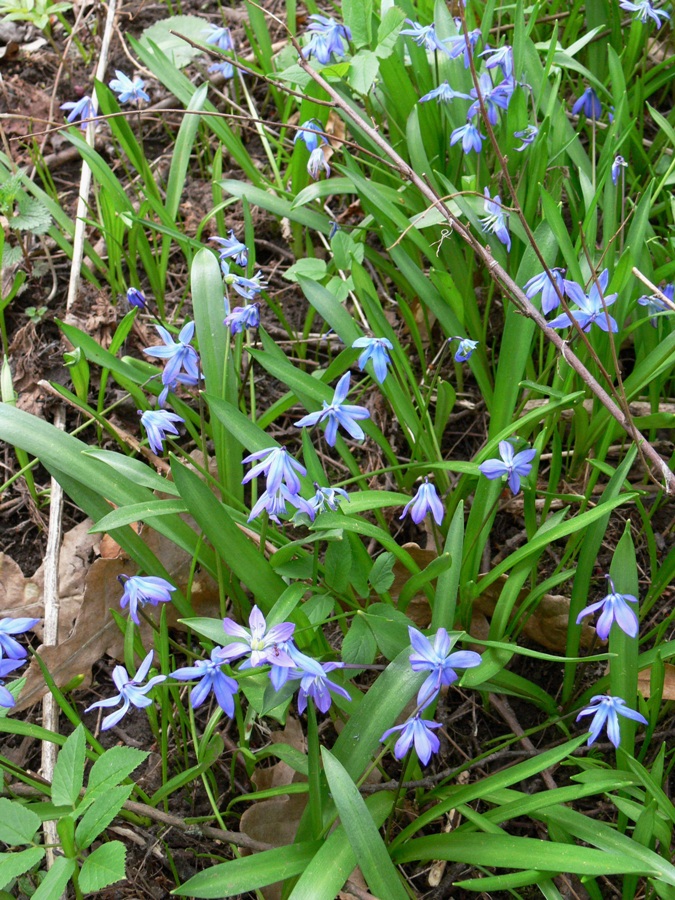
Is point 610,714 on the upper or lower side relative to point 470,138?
lower

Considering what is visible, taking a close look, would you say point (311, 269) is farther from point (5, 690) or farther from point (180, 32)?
point (180, 32)

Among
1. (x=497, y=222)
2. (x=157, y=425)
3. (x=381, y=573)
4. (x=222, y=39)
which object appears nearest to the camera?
(x=381, y=573)

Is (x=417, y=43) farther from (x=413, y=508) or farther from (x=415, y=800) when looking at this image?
(x=415, y=800)

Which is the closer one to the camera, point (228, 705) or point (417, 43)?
point (228, 705)

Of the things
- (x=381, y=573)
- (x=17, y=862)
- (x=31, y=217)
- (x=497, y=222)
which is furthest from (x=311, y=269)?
(x=17, y=862)

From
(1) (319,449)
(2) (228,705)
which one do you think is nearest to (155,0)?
(1) (319,449)

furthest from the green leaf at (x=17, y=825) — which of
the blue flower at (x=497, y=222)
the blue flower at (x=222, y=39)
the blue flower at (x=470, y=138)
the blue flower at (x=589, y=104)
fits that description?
the blue flower at (x=222, y=39)
